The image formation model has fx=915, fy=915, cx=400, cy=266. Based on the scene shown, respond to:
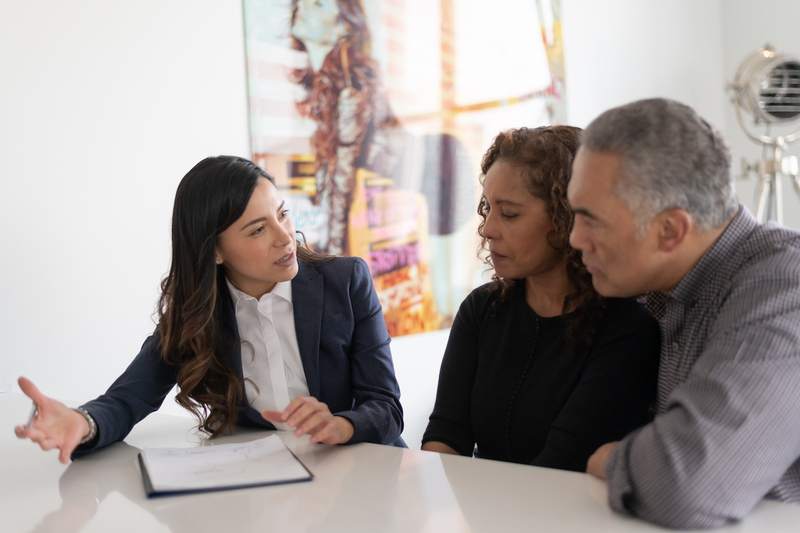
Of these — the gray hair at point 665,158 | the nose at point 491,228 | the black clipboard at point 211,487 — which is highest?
the gray hair at point 665,158

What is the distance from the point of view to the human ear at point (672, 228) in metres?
1.38

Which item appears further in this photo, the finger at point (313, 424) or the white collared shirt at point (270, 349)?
the white collared shirt at point (270, 349)

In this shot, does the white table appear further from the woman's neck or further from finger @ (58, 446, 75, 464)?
the woman's neck

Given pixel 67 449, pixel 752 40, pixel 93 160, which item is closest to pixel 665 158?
pixel 67 449

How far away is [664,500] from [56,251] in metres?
1.96

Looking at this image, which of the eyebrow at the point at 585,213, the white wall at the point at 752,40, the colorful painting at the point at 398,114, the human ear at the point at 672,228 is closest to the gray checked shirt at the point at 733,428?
the human ear at the point at 672,228

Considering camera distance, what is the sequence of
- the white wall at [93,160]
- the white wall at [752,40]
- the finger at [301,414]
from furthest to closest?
1. the white wall at [752,40]
2. the white wall at [93,160]
3. the finger at [301,414]

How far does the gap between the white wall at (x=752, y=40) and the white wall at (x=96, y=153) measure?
11.5 ft

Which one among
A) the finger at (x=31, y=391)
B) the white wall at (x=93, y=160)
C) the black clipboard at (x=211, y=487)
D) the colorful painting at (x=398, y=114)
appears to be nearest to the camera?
the black clipboard at (x=211, y=487)

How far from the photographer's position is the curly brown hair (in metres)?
1.84

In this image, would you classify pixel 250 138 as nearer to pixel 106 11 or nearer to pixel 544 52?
pixel 106 11

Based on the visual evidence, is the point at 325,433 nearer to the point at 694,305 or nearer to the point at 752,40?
the point at 694,305

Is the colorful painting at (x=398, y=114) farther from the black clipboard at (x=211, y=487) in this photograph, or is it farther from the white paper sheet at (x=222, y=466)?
the black clipboard at (x=211, y=487)

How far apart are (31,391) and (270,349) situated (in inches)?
22.2
